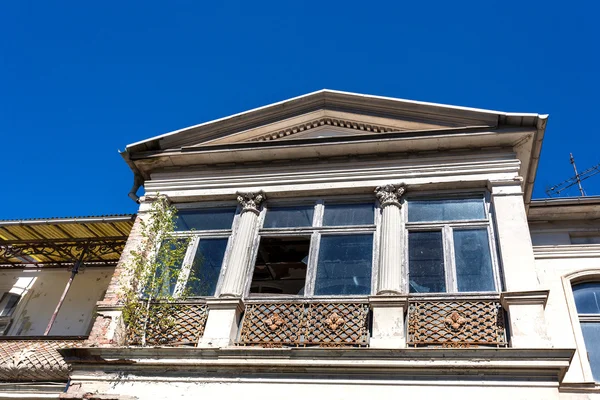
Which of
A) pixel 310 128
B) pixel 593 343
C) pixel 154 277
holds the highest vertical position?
pixel 310 128

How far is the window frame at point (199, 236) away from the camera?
9.15m

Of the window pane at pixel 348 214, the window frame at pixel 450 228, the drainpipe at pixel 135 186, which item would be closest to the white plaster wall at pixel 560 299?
the window frame at pixel 450 228

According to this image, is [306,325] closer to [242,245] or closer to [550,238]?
[242,245]

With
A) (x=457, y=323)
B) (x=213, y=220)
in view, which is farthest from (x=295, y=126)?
(x=457, y=323)

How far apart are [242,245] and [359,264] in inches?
78.6

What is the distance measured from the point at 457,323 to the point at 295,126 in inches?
206

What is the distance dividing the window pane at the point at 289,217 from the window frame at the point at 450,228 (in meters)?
1.67

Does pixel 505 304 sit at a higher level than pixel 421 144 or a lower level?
lower

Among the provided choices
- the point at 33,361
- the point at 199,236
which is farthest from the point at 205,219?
the point at 33,361

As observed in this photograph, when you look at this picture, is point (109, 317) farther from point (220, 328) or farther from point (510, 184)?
point (510, 184)

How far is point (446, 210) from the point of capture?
9.27 meters

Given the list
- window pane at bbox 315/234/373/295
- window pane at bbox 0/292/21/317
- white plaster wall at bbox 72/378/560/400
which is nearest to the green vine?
white plaster wall at bbox 72/378/560/400

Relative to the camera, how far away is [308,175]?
33.5 feet

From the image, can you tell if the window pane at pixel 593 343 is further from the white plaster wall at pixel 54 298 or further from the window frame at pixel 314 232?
the white plaster wall at pixel 54 298
